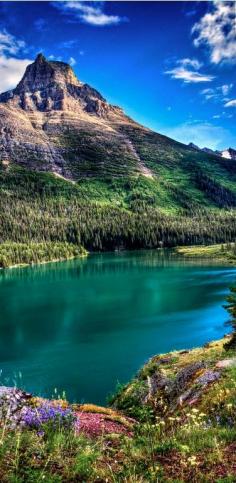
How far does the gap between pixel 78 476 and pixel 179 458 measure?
106 inches

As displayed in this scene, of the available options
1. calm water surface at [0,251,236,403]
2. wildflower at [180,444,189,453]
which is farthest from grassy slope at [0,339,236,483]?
calm water surface at [0,251,236,403]

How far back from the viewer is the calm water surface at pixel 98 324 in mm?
60000

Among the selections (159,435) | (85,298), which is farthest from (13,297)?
(159,435)

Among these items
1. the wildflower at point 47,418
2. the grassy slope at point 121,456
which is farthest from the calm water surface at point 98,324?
the grassy slope at point 121,456

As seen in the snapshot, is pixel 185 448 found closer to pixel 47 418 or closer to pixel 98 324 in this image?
pixel 47 418

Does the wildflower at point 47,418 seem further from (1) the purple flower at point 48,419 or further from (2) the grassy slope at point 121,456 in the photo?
(2) the grassy slope at point 121,456

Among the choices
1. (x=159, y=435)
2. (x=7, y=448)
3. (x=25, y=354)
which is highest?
(x=7, y=448)

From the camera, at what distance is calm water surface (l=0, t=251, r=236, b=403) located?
6000 cm

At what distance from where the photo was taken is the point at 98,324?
93.5m

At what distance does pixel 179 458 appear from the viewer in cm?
1062

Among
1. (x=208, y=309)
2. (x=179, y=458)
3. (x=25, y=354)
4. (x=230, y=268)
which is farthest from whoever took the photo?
(x=230, y=268)

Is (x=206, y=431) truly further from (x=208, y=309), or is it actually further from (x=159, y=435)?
(x=208, y=309)

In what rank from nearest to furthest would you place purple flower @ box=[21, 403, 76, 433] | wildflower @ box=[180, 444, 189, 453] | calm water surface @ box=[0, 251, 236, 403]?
wildflower @ box=[180, 444, 189, 453] → purple flower @ box=[21, 403, 76, 433] → calm water surface @ box=[0, 251, 236, 403]

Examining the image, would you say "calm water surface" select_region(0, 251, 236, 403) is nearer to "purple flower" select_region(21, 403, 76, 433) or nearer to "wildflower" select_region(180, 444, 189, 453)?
"purple flower" select_region(21, 403, 76, 433)
